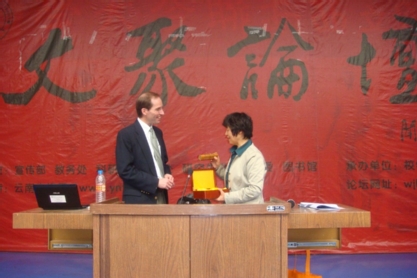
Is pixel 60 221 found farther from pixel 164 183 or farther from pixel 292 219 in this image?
pixel 292 219

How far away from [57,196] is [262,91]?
8.17 feet

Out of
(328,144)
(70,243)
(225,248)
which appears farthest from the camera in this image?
(328,144)

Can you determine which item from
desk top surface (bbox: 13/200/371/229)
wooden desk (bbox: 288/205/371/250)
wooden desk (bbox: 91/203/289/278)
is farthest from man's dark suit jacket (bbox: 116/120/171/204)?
wooden desk (bbox: 288/205/371/250)

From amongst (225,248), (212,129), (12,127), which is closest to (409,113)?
(212,129)

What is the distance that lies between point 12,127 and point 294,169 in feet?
8.85

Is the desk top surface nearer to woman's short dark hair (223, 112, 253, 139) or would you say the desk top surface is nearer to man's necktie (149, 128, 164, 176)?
Answer: woman's short dark hair (223, 112, 253, 139)

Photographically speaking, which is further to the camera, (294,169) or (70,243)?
(294,169)

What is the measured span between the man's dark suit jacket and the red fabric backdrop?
1427mm

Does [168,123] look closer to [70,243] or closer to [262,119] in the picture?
[262,119]

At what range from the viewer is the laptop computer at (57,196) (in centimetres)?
260

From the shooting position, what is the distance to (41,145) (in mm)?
4648

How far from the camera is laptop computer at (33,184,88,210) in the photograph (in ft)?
8.54

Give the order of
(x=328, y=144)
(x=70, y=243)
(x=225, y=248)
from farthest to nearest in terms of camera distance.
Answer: (x=328, y=144) → (x=70, y=243) → (x=225, y=248)

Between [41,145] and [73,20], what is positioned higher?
[73,20]
